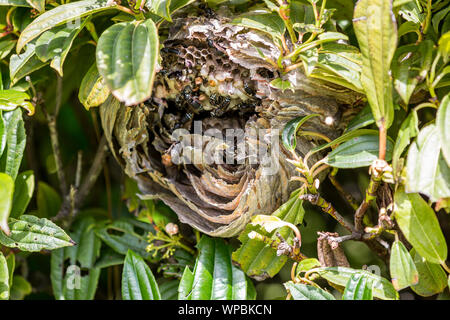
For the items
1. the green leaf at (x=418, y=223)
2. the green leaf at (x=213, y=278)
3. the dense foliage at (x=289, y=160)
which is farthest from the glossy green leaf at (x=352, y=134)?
the green leaf at (x=213, y=278)

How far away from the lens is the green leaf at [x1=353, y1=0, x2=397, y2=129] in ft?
2.20

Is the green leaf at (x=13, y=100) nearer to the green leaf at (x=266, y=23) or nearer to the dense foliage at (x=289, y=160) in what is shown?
the dense foliage at (x=289, y=160)

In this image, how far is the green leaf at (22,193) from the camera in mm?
967

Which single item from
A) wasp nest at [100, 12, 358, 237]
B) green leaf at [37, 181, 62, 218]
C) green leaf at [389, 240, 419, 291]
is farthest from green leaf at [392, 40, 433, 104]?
green leaf at [37, 181, 62, 218]

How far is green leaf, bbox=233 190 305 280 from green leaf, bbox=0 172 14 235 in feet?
1.32

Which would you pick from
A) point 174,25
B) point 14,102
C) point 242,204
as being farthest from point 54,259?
point 174,25

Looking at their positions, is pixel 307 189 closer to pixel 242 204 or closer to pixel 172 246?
pixel 242 204

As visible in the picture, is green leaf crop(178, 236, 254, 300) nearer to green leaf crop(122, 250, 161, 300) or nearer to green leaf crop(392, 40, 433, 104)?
green leaf crop(122, 250, 161, 300)

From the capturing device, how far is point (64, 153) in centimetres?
137

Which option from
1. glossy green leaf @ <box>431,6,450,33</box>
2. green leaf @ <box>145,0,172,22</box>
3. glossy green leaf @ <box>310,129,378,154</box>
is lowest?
glossy green leaf @ <box>310,129,378,154</box>

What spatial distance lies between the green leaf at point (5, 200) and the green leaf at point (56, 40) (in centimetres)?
23

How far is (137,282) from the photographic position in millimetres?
923

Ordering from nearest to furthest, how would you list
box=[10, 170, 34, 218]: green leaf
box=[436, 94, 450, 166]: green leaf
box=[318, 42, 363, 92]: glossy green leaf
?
box=[436, 94, 450, 166]: green leaf → box=[318, 42, 363, 92]: glossy green leaf → box=[10, 170, 34, 218]: green leaf

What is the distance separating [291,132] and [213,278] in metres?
0.33
